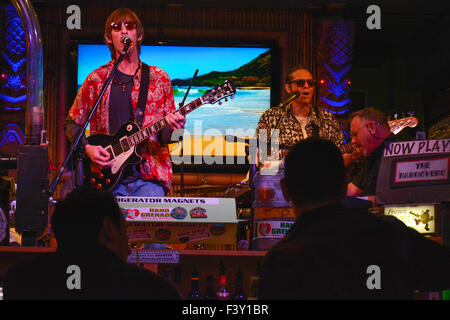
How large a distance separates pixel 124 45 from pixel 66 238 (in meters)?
1.76

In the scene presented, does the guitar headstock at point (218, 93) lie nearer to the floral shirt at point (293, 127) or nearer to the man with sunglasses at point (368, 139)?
the floral shirt at point (293, 127)

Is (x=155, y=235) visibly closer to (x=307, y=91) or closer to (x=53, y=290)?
(x=53, y=290)

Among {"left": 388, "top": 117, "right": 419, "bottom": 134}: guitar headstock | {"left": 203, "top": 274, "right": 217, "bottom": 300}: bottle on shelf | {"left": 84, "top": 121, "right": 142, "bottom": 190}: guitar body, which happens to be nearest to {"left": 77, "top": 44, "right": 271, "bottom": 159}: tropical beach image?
{"left": 388, "top": 117, "right": 419, "bottom": 134}: guitar headstock

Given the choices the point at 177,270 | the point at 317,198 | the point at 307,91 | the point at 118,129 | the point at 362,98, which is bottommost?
the point at 177,270

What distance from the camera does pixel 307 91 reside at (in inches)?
166

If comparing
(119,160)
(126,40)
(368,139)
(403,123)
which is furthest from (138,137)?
(403,123)

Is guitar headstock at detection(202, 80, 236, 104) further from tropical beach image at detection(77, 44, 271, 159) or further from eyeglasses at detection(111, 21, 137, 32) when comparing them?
tropical beach image at detection(77, 44, 271, 159)

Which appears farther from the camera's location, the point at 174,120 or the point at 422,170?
the point at 174,120

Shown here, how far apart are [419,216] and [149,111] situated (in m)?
1.64

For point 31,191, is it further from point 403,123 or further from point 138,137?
point 403,123

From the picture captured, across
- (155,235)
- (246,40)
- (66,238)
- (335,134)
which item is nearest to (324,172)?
(66,238)

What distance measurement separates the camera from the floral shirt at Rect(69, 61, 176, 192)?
3.36m

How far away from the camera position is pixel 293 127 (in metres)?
4.12
